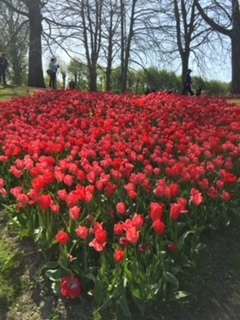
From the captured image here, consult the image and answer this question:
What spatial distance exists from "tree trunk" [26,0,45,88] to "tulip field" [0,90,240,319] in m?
16.6

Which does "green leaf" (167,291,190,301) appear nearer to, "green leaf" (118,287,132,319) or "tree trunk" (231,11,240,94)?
"green leaf" (118,287,132,319)

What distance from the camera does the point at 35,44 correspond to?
21.8 meters

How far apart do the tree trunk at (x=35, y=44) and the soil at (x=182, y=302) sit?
1923cm

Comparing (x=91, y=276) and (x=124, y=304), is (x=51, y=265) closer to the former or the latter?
(x=91, y=276)

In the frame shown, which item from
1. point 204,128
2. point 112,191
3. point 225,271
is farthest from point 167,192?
point 204,128

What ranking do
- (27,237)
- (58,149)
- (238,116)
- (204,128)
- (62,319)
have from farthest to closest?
(238,116) → (204,128) → (58,149) → (27,237) → (62,319)

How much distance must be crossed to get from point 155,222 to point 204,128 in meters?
3.36

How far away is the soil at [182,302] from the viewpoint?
3137mm

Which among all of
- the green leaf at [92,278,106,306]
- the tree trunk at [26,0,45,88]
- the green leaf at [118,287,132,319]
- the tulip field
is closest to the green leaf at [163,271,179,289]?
the tulip field

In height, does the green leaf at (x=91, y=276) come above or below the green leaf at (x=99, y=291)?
above

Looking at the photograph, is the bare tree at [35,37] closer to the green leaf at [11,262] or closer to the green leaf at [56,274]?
the green leaf at [11,262]

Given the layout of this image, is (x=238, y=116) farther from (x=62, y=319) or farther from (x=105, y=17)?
(x=105, y=17)

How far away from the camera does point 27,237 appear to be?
3930 millimetres

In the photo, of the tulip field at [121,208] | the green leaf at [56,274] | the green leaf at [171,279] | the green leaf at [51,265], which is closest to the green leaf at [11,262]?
the tulip field at [121,208]
